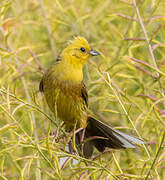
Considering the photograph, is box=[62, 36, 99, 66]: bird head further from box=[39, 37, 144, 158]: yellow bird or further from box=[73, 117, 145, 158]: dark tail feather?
box=[73, 117, 145, 158]: dark tail feather

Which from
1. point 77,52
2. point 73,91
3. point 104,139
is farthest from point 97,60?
point 104,139

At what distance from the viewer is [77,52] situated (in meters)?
3.05

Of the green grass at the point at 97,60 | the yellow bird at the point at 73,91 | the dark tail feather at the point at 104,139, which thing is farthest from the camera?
the yellow bird at the point at 73,91

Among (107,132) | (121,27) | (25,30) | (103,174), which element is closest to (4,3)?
(107,132)

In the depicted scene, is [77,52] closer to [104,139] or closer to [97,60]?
[97,60]

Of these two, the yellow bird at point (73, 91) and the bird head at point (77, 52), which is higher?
the bird head at point (77, 52)

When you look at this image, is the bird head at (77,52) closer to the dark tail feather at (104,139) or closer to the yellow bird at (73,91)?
the yellow bird at (73,91)

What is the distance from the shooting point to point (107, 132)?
7.76 ft

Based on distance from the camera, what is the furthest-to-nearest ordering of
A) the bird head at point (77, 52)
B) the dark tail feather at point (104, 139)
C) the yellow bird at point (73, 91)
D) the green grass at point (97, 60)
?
the bird head at point (77, 52) → the yellow bird at point (73, 91) → the green grass at point (97, 60) → the dark tail feather at point (104, 139)

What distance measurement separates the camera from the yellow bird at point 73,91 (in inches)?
103

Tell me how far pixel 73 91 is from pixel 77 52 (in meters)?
0.35

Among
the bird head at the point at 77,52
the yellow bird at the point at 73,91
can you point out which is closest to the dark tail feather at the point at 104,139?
the yellow bird at the point at 73,91

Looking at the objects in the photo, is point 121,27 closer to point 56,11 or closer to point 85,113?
point 56,11

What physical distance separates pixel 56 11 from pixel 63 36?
303mm
